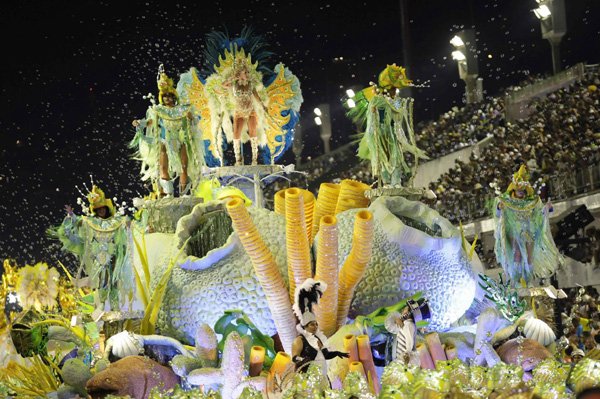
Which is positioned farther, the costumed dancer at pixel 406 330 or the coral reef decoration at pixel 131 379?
the costumed dancer at pixel 406 330

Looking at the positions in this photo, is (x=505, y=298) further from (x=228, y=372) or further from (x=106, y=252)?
(x=106, y=252)

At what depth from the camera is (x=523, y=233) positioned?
439 inches

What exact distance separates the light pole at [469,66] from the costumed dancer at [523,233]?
15580 mm

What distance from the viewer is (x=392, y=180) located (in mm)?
11633

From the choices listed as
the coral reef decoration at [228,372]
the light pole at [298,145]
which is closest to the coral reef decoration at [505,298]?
the coral reef decoration at [228,372]

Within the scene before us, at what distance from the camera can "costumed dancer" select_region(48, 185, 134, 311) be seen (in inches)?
395

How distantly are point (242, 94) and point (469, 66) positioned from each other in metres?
15.6

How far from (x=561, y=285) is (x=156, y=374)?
11141 mm

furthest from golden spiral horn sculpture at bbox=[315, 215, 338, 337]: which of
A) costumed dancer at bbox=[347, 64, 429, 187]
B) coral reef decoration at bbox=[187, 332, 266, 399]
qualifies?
costumed dancer at bbox=[347, 64, 429, 187]

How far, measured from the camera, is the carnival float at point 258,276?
880cm

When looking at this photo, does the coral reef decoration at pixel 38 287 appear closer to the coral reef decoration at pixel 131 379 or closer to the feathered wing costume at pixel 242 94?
the feathered wing costume at pixel 242 94

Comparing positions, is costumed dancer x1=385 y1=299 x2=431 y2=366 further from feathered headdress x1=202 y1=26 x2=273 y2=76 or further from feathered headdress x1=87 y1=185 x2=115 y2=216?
feathered headdress x1=202 y1=26 x2=273 y2=76

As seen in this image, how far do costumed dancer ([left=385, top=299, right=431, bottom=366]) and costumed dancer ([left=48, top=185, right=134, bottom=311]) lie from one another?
104 inches

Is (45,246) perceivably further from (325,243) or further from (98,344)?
(325,243)
